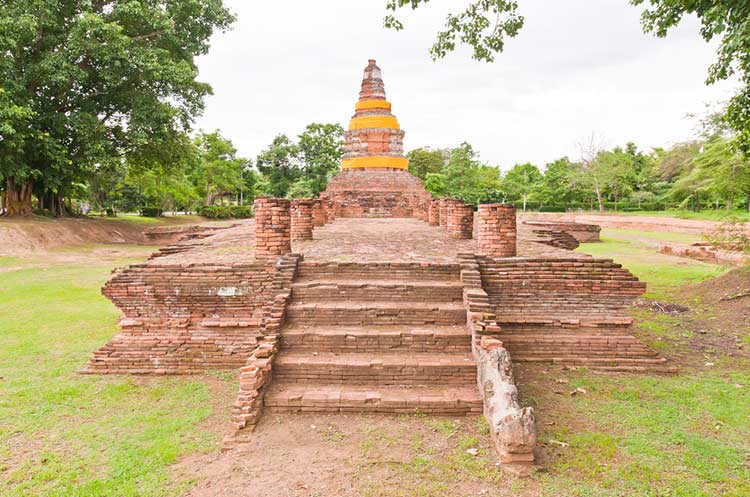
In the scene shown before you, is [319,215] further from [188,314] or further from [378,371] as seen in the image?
[378,371]

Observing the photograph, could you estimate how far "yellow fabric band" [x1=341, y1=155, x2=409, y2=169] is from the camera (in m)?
22.9

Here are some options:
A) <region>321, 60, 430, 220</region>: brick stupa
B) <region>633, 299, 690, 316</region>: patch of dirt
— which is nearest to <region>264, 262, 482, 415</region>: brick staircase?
<region>633, 299, 690, 316</region>: patch of dirt

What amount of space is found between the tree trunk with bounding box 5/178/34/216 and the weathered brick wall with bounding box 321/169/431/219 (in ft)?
39.6

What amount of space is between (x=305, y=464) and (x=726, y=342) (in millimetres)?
6518

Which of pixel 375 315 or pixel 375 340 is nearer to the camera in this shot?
pixel 375 340

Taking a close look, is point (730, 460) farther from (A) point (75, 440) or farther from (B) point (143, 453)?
(A) point (75, 440)

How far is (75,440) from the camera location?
412cm

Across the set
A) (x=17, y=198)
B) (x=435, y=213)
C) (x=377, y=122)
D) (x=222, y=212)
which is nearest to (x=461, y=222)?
(x=435, y=213)

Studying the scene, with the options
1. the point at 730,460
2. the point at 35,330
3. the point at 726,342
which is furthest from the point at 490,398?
the point at 35,330

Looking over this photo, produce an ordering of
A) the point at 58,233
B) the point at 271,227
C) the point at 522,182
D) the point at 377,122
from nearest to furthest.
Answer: the point at 271,227 < the point at 58,233 < the point at 377,122 < the point at 522,182

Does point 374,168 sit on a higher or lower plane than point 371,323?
higher

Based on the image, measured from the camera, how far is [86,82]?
1961cm

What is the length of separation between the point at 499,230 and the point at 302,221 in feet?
14.2

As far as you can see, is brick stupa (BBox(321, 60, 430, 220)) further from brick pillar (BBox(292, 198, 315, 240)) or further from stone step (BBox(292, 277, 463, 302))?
stone step (BBox(292, 277, 463, 302))
